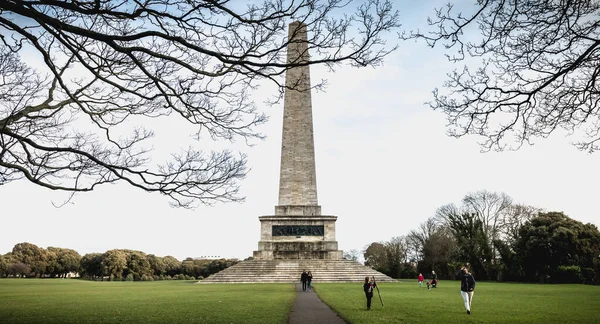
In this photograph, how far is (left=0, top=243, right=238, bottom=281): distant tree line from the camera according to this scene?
62.4 m

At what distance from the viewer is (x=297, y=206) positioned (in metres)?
39.6

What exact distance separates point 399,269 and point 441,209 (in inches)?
402

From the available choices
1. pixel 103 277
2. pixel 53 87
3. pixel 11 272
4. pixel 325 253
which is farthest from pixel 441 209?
pixel 11 272

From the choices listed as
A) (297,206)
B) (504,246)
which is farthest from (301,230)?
(504,246)

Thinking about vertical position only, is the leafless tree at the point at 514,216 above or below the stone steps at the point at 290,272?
above

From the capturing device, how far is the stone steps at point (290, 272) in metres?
33.8

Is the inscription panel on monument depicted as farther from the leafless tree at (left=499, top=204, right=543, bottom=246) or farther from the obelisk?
the leafless tree at (left=499, top=204, right=543, bottom=246)

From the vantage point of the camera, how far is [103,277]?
63.8 m

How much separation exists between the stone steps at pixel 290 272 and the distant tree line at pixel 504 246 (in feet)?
34.8

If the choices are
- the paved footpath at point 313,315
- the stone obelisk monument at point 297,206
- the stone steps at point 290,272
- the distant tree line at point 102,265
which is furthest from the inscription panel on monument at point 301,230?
the distant tree line at point 102,265

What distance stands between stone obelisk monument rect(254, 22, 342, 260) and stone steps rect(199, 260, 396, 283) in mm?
1394

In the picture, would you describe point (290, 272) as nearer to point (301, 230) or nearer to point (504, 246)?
point (301, 230)

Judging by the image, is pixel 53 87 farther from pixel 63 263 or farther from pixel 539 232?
pixel 63 263

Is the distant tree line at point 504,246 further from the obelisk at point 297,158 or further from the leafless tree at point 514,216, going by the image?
the obelisk at point 297,158
